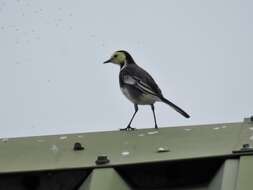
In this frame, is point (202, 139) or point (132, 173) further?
point (202, 139)

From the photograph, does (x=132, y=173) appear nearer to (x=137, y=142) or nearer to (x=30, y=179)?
(x=30, y=179)

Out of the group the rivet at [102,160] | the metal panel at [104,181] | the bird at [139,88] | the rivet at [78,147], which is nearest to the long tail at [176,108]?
the bird at [139,88]

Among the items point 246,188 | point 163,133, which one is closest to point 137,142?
point 163,133

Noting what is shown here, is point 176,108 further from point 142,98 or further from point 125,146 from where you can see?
point 125,146

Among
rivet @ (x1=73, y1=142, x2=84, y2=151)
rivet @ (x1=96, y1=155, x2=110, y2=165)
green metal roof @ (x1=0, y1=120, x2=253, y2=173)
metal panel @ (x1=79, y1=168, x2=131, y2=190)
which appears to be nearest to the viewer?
metal panel @ (x1=79, y1=168, x2=131, y2=190)

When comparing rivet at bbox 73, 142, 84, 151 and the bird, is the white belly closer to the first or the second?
the bird

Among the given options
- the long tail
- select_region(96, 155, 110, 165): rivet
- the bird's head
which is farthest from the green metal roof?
the bird's head

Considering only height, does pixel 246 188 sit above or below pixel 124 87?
above

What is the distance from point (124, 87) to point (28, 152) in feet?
14.2

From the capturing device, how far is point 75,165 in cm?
425

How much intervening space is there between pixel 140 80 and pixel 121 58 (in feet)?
4.40

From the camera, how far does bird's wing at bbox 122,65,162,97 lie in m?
8.64

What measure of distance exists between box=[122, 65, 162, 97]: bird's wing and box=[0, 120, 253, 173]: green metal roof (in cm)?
279

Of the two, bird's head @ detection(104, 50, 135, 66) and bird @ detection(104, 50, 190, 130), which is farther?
bird's head @ detection(104, 50, 135, 66)
